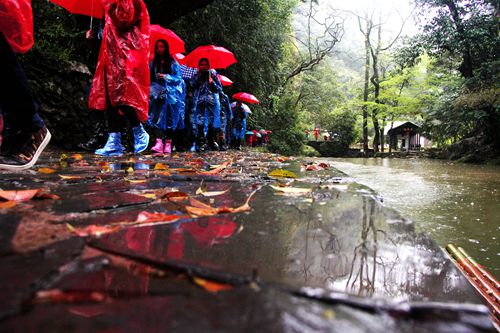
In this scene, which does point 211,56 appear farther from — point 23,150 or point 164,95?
point 23,150

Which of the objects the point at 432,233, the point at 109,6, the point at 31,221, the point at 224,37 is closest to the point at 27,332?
the point at 31,221

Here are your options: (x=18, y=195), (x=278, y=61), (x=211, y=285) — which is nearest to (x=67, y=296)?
(x=211, y=285)

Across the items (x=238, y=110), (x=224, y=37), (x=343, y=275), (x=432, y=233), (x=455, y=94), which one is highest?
(x=224, y=37)

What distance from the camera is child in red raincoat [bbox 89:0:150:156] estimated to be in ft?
13.8

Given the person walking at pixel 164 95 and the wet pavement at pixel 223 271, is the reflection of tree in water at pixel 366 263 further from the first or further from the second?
the person walking at pixel 164 95

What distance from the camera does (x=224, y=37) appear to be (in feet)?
37.2

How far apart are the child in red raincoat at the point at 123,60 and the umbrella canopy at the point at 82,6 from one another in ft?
3.51

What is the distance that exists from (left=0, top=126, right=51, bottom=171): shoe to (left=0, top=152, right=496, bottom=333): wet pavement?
100 cm

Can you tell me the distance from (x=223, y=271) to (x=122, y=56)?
426 centimetres

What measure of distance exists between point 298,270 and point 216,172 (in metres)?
2.08

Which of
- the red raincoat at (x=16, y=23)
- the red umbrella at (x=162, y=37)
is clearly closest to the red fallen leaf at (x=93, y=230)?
the red raincoat at (x=16, y=23)

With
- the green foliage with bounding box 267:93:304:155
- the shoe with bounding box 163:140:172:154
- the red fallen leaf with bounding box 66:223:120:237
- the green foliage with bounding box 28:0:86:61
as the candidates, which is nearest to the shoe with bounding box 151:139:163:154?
the shoe with bounding box 163:140:172:154

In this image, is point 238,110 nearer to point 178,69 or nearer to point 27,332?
point 178,69

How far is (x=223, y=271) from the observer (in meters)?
0.59
